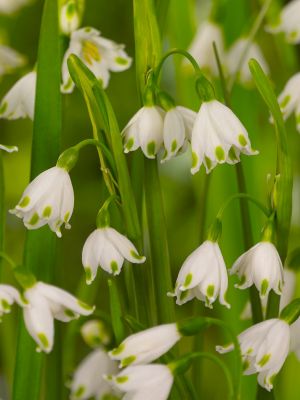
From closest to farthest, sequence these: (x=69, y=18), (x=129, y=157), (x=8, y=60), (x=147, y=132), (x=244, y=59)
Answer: (x=147, y=132) → (x=69, y=18) → (x=8, y=60) → (x=244, y=59) → (x=129, y=157)

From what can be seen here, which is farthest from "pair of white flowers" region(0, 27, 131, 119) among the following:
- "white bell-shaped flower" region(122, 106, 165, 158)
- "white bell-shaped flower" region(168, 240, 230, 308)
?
"white bell-shaped flower" region(168, 240, 230, 308)

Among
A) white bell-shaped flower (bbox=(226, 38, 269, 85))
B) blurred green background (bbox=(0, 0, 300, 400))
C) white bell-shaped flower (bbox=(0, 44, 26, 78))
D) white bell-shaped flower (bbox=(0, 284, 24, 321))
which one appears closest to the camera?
white bell-shaped flower (bbox=(0, 284, 24, 321))

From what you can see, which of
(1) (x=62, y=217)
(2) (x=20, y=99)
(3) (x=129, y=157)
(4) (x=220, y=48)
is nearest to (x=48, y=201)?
(1) (x=62, y=217)

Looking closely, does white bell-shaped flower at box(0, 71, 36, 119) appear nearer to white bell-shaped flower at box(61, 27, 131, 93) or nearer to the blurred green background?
white bell-shaped flower at box(61, 27, 131, 93)

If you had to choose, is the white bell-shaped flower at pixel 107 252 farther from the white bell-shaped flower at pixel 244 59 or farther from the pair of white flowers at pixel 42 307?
the white bell-shaped flower at pixel 244 59

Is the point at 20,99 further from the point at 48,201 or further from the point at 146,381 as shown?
the point at 146,381

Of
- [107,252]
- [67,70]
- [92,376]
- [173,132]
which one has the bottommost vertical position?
[92,376]

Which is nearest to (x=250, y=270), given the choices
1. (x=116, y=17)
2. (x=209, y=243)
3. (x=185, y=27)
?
(x=209, y=243)
